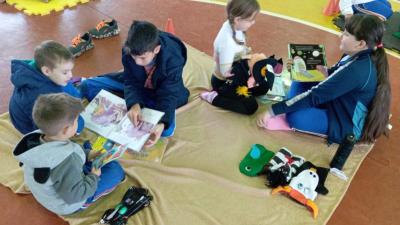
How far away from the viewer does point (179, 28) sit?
3598 millimetres

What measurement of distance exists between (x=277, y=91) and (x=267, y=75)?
18cm

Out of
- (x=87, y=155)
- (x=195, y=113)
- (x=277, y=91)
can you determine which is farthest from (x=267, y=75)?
(x=87, y=155)

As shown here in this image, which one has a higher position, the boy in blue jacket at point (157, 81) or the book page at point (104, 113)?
the boy in blue jacket at point (157, 81)

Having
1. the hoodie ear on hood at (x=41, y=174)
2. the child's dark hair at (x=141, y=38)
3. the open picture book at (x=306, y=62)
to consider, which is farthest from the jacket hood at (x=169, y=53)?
the hoodie ear on hood at (x=41, y=174)

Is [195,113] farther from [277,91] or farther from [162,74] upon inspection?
[277,91]

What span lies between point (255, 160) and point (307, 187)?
0.36 metres

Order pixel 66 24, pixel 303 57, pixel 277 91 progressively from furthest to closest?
pixel 66 24, pixel 277 91, pixel 303 57

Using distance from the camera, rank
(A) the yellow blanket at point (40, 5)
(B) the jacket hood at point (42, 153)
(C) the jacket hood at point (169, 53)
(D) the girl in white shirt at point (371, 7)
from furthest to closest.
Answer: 1. (A) the yellow blanket at point (40, 5)
2. (D) the girl in white shirt at point (371, 7)
3. (C) the jacket hood at point (169, 53)
4. (B) the jacket hood at point (42, 153)

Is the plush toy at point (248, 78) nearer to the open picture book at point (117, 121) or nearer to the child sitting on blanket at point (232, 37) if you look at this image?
the child sitting on blanket at point (232, 37)

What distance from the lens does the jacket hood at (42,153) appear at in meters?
1.57

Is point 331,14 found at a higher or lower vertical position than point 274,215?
higher

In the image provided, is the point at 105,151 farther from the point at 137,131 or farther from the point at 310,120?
the point at 310,120

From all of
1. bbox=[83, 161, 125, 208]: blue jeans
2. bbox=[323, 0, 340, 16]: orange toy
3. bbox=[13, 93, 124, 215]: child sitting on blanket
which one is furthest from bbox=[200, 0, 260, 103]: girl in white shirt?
bbox=[323, 0, 340, 16]: orange toy

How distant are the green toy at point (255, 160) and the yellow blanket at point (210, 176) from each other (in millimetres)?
42
